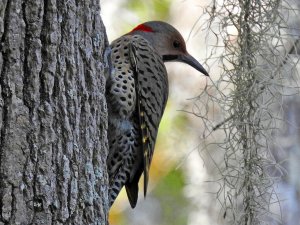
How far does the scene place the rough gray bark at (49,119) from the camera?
2.14 meters

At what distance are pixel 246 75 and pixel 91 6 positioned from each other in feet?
3.78

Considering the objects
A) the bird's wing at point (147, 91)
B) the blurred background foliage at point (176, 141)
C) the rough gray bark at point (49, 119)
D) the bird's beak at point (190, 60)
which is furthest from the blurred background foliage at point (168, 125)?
the rough gray bark at point (49, 119)

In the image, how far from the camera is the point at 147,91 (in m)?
3.89

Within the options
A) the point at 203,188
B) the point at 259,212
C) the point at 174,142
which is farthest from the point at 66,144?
the point at 174,142

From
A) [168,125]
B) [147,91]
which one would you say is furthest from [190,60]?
[168,125]

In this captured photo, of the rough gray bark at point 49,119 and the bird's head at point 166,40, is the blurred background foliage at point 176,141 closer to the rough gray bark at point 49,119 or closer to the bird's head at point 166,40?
the bird's head at point 166,40

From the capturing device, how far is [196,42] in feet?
18.6

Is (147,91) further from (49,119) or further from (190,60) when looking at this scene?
(49,119)

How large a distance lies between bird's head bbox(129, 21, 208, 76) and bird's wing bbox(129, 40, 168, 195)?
369 millimetres

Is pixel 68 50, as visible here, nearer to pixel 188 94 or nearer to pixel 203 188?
pixel 203 188

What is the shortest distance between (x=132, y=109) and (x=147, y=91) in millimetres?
154

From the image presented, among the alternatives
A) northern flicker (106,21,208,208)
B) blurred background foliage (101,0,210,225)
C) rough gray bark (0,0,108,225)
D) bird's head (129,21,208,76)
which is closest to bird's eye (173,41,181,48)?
bird's head (129,21,208,76)

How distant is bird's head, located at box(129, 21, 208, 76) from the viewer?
14.5 ft

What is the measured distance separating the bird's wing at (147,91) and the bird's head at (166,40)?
0.37 metres
